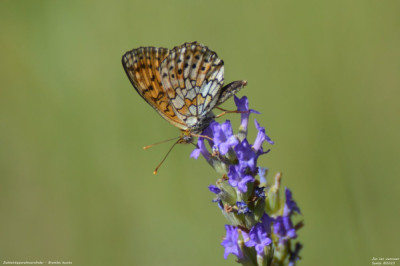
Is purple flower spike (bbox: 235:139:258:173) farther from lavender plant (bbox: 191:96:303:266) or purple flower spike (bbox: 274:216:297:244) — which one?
purple flower spike (bbox: 274:216:297:244)

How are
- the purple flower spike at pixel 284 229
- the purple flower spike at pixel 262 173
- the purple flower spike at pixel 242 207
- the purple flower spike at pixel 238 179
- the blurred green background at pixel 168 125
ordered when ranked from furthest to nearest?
the blurred green background at pixel 168 125 < the purple flower spike at pixel 262 173 < the purple flower spike at pixel 284 229 < the purple flower spike at pixel 242 207 < the purple flower spike at pixel 238 179

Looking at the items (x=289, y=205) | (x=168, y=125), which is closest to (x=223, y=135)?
(x=289, y=205)

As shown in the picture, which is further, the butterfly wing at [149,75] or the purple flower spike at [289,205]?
the butterfly wing at [149,75]

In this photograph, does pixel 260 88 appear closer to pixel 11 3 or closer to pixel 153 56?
pixel 153 56

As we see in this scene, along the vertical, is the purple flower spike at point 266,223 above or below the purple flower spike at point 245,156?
below

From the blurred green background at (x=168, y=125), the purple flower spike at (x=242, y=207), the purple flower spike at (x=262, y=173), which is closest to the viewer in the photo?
the purple flower spike at (x=242, y=207)

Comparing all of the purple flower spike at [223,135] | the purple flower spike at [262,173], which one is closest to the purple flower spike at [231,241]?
the purple flower spike at [223,135]

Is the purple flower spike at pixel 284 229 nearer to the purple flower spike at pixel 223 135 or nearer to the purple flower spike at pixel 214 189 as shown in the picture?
the purple flower spike at pixel 214 189
